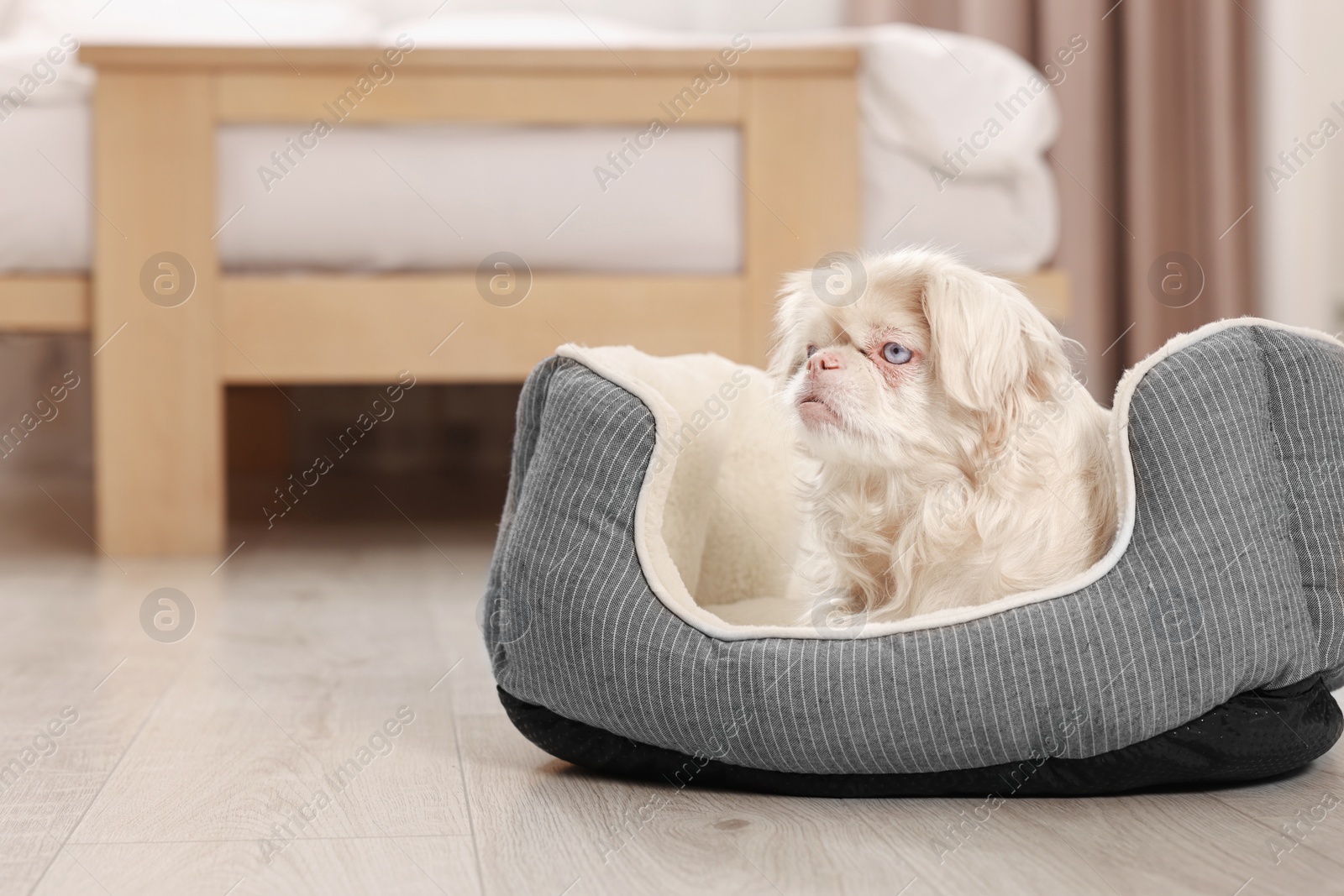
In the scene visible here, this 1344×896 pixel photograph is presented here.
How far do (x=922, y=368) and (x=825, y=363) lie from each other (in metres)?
0.08

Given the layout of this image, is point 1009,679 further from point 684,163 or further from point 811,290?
point 684,163

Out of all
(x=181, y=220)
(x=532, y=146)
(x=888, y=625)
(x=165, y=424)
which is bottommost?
(x=165, y=424)

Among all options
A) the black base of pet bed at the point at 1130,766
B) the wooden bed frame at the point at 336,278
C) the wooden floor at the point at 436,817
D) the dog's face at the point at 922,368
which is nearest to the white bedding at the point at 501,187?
the wooden bed frame at the point at 336,278

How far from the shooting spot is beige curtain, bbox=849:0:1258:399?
9.83 feet

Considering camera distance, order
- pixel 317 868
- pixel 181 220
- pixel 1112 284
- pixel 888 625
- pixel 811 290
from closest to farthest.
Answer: pixel 317 868 → pixel 888 625 → pixel 811 290 → pixel 181 220 → pixel 1112 284

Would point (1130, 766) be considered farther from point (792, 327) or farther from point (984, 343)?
point (792, 327)

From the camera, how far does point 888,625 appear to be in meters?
0.91

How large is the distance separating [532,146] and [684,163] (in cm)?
26

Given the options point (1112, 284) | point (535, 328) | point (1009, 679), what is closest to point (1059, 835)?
point (1009, 679)

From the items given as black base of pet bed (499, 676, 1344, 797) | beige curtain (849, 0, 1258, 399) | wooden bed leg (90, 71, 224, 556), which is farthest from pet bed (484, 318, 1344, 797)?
beige curtain (849, 0, 1258, 399)

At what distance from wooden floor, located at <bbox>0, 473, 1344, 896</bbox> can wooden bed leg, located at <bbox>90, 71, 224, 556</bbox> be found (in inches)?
29.9

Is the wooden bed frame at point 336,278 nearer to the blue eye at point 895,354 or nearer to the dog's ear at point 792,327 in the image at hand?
the dog's ear at point 792,327

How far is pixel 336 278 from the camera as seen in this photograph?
2127 mm

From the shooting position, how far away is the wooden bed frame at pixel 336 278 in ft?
6.89
